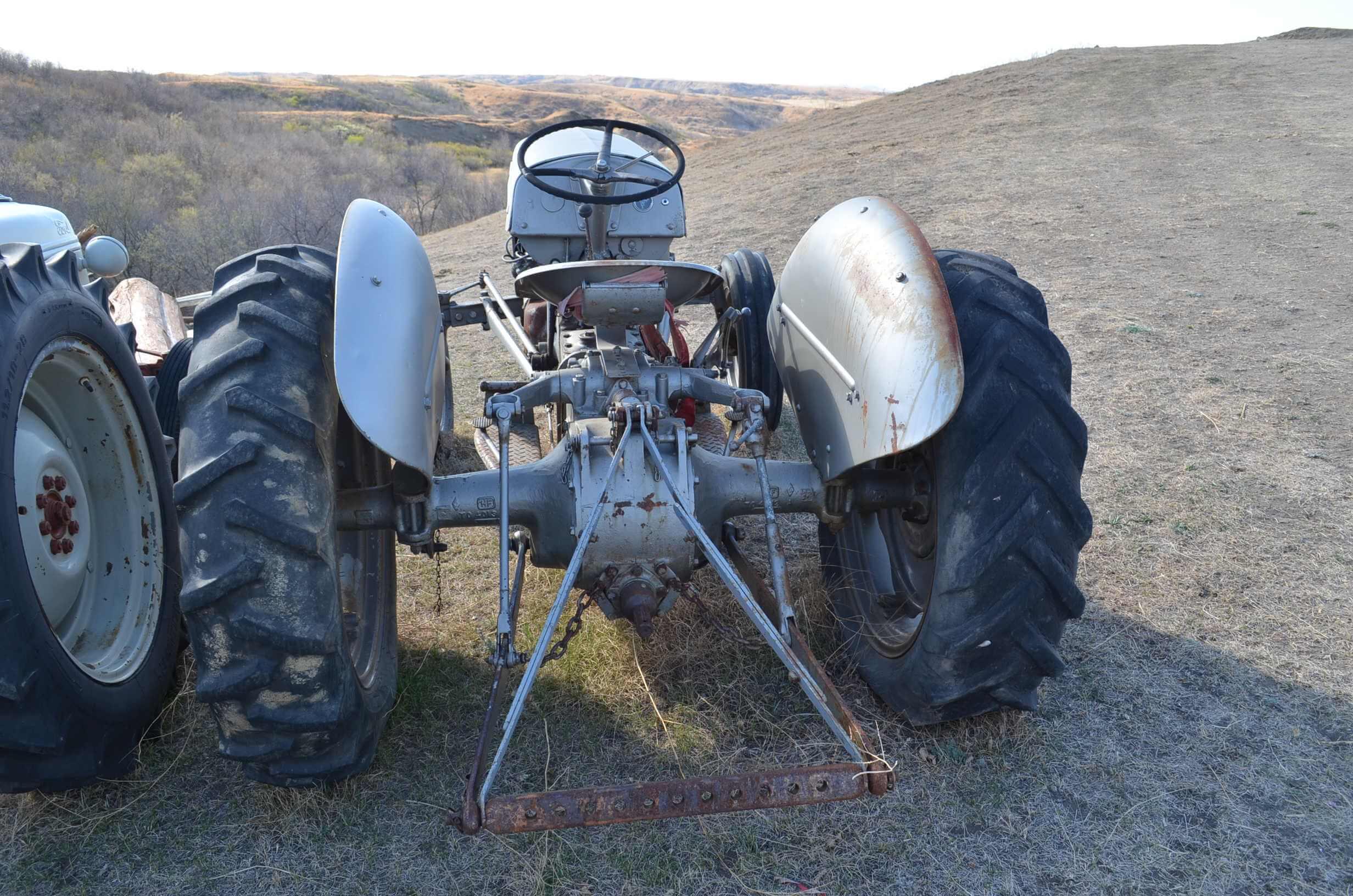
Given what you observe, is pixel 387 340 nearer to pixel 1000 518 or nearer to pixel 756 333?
pixel 1000 518

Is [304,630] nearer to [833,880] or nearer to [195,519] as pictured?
[195,519]

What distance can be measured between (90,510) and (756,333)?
3.27 metres

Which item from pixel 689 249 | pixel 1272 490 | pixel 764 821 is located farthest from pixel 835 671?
pixel 689 249

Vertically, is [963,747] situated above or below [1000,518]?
below

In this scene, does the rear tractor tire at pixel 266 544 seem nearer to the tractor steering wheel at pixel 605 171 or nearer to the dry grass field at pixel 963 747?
the dry grass field at pixel 963 747

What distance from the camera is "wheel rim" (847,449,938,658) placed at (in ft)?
10.0

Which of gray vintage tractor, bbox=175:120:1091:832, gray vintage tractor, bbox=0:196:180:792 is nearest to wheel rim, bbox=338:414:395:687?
gray vintage tractor, bbox=175:120:1091:832

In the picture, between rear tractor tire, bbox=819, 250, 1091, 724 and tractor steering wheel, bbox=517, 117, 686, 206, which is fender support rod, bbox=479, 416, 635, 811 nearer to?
rear tractor tire, bbox=819, 250, 1091, 724

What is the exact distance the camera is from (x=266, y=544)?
91.0 inches

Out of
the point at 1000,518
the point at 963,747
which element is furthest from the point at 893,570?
the point at 1000,518

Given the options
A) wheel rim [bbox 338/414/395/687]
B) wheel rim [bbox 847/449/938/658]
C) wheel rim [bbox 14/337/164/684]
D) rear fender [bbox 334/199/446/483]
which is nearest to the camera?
rear fender [bbox 334/199/446/483]

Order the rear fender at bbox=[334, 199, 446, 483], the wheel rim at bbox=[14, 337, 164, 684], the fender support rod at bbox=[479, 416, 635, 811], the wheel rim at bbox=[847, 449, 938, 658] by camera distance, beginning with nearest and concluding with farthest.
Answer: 1. the fender support rod at bbox=[479, 416, 635, 811]
2. the rear fender at bbox=[334, 199, 446, 483]
3. the wheel rim at bbox=[14, 337, 164, 684]
4. the wheel rim at bbox=[847, 449, 938, 658]

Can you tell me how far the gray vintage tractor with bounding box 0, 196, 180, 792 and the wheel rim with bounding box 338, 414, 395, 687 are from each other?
0.55 m

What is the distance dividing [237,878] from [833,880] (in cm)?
164
